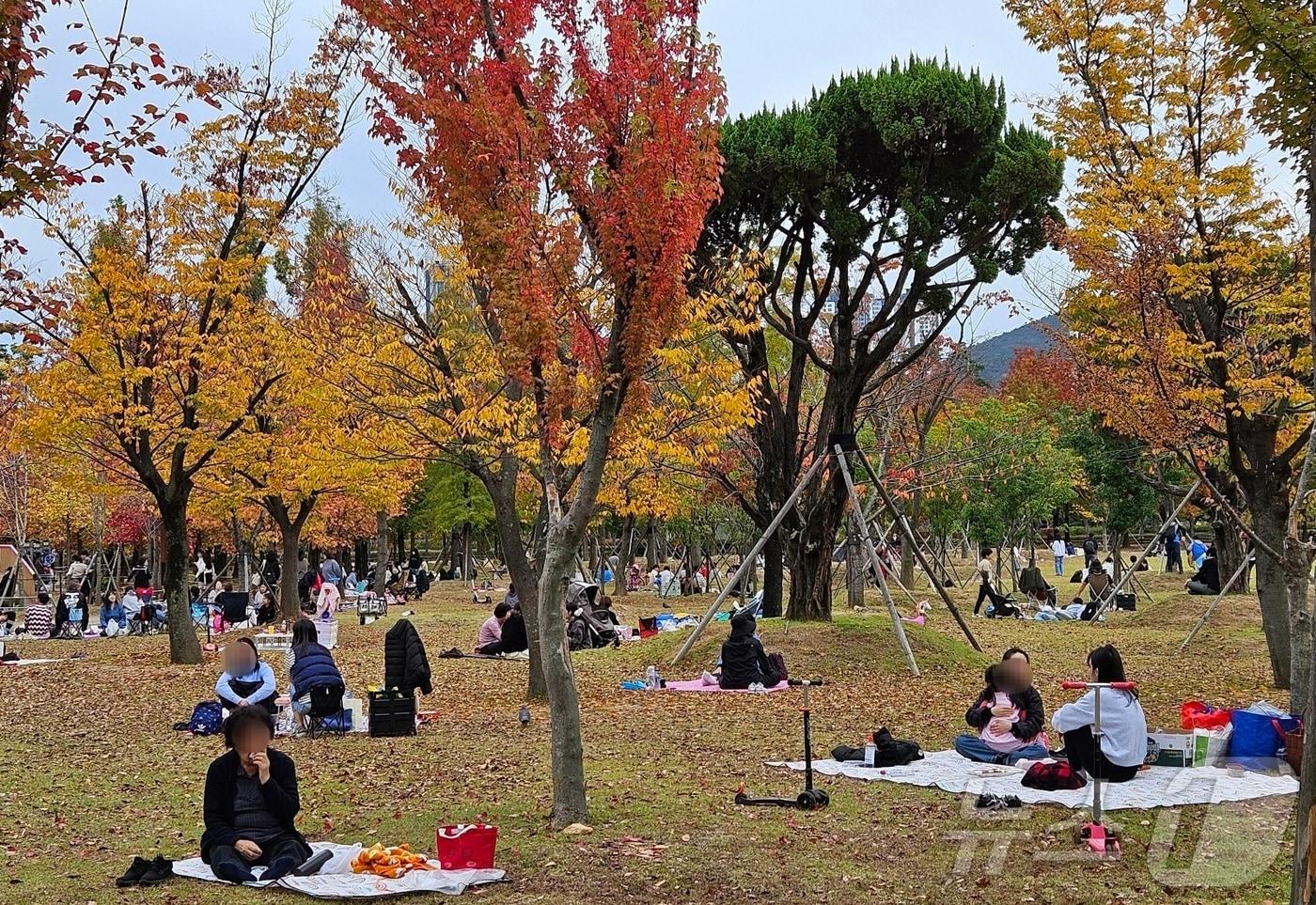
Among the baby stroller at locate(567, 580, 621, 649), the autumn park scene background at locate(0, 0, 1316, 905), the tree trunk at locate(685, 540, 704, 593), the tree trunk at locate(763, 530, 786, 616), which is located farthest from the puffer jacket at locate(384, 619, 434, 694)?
the tree trunk at locate(685, 540, 704, 593)

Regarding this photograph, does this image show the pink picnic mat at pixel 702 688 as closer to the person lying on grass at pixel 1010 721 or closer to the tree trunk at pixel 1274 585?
the person lying on grass at pixel 1010 721

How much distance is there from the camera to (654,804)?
334 inches

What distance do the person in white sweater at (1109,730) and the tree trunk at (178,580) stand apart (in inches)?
588

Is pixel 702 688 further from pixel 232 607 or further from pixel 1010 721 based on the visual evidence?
pixel 232 607

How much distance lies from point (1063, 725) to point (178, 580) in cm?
1505

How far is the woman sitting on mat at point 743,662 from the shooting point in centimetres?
1515

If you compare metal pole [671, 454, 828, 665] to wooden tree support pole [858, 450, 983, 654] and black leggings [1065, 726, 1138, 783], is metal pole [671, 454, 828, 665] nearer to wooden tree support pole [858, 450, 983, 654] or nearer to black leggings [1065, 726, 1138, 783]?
wooden tree support pole [858, 450, 983, 654]

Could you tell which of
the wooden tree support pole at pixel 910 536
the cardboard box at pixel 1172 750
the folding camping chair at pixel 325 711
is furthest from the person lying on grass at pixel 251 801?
the wooden tree support pole at pixel 910 536

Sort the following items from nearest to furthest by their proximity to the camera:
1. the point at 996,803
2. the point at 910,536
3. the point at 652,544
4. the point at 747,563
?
1. the point at 996,803
2. the point at 747,563
3. the point at 910,536
4. the point at 652,544

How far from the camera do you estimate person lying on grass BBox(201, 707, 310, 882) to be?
6.71m

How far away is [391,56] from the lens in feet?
27.2

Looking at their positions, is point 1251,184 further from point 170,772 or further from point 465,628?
point 465,628

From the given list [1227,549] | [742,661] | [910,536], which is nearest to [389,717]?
[742,661]

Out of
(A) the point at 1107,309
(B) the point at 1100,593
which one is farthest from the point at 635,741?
(B) the point at 1100,593
